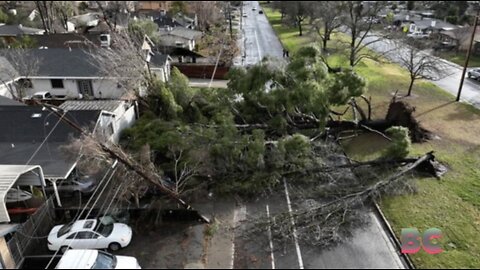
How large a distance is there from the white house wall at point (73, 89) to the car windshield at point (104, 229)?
14.8 metres

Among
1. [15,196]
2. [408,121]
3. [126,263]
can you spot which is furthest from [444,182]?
[15,196]

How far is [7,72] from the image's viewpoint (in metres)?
25.4

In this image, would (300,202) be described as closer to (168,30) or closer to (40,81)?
(40,81)

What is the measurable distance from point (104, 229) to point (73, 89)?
16731 mm

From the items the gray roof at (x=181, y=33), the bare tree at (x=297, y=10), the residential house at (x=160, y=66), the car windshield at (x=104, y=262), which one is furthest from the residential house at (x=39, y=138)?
the bare tree at (x=297, y=10)

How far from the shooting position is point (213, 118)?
19062 mm

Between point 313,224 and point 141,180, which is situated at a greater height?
point 141,180

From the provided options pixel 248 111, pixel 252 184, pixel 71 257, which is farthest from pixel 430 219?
pixel 71 257

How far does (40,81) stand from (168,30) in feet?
71.2

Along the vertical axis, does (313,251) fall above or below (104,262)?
below

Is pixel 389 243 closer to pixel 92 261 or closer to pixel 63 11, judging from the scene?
pixel 92 261

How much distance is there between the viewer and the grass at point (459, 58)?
36.9 metres

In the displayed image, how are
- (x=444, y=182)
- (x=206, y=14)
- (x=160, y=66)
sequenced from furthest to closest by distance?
(x=206, y=14)
(x=160, y=66)
(x=444, y=182)

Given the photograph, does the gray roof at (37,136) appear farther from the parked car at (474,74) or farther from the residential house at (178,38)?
the parked car at (474,74)
